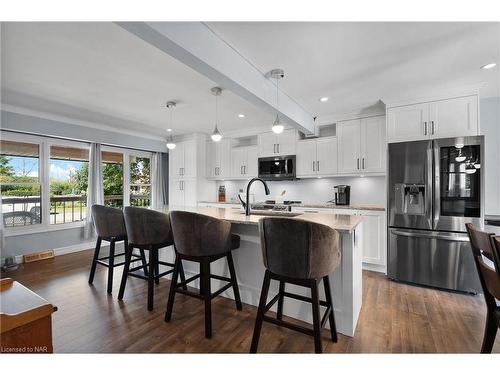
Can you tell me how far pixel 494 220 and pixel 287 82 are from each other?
2.88 metres

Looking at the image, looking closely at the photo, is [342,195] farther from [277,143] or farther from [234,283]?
Result: [234,283]

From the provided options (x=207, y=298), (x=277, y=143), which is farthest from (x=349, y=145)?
(x=207, y=298)

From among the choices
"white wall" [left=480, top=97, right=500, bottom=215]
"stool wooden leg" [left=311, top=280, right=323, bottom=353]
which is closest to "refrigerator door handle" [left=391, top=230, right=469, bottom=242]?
"white wall" [left=480, top=97, right=500, bottom=215]

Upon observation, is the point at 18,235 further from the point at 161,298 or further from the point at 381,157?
the point at 381,157

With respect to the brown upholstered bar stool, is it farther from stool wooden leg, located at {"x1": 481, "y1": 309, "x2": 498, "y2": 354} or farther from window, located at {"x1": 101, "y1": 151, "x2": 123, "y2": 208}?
window, located at {"x1": 101, "y1": 151, "x2": 123, "y2": 208}

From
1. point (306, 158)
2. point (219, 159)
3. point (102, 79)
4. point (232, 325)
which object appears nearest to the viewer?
point (232, 325)

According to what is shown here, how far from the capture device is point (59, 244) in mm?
4336

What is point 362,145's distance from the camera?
3816 millimetres

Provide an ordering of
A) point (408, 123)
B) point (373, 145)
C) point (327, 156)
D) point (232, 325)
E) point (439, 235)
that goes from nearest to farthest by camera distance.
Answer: point (232, 325) → point (439, 235) → point (408, 123) → point (373, 145) → point (327, 156)

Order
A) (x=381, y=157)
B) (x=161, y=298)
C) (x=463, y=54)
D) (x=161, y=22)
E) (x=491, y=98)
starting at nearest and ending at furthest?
1. (x=161, y=22)
2. (x=463, y=54)
3. (x=161, y=298)
4. (x=491, y=98)
5. (x=381, y=157)

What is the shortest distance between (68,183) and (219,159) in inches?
113
